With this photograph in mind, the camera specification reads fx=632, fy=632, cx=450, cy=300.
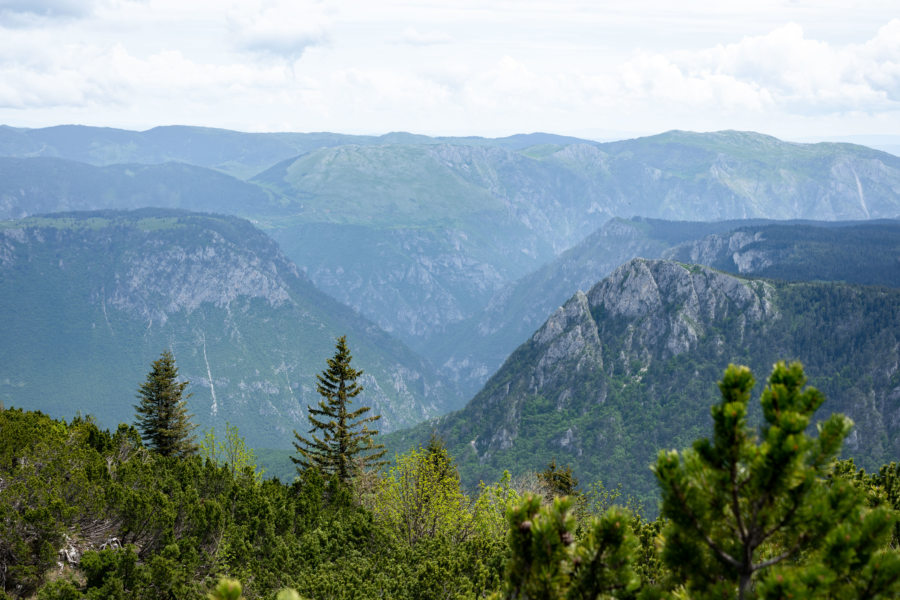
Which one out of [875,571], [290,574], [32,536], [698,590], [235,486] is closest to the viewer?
[875,571]

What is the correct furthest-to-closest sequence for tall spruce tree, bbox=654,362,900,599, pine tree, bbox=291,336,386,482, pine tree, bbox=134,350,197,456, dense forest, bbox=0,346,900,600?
pine tree, bbox=134,350,197,456, pine tree, bbox=291,336,386,482, dense forest, bbox=0,346,900,600, tall spruce tree, bbox=654,362,900,599

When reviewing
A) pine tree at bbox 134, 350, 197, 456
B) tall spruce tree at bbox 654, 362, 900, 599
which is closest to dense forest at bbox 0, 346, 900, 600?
tall spruce tree at bbox 654, 362, 900, 599

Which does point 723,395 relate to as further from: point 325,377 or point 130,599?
point 325,377

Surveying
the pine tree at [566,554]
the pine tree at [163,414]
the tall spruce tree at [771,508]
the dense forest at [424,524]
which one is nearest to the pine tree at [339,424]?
the dense forest at [424,524]

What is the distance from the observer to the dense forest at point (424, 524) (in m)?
10.0

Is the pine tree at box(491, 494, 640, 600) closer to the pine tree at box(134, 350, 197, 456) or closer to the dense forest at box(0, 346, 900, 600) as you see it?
the dense forest at box(0, 346, 900, 600)

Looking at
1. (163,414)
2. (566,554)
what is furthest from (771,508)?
(163,414)

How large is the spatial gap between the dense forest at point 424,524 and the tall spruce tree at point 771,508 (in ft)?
0.10

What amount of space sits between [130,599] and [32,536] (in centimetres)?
623

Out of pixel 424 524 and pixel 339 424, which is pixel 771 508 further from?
pixel 339 424

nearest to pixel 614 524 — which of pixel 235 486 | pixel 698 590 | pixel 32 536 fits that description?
pixel 698 590

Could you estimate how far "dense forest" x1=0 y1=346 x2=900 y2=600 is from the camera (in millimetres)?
10016

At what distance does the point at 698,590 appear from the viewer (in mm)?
11016

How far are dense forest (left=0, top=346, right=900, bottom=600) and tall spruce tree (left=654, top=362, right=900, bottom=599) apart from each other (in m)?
0.03
